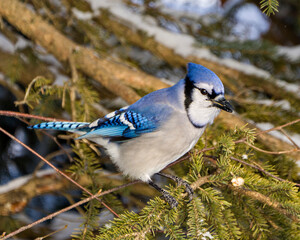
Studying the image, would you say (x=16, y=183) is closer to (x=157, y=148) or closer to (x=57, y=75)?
(x=57, y=75)

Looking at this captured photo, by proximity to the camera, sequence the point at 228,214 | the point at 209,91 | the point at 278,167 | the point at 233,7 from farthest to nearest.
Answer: the point at 233,7
the point at 278,167
the point at 209,91
the point at 228,214

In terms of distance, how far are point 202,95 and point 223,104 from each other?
0.35 ft

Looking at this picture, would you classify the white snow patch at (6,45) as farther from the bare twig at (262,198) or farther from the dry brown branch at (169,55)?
the bare twig at (262,198)

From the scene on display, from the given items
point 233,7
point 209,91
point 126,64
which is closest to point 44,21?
point 126,64

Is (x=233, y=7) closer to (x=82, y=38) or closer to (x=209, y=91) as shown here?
(x=82, y=38)

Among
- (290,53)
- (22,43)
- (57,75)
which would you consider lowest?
(57,75)

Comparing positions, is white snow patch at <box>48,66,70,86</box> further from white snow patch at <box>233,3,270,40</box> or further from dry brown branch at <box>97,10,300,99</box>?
white snow patch at <box>233,3,270,40</box>

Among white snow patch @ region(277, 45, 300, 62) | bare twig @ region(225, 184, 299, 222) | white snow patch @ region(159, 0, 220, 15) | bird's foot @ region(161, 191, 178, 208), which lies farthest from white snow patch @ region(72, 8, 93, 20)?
bare twig @ region(225, 184, 299, 222)

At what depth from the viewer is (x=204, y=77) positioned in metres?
1.42

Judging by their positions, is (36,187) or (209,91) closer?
(209,91)

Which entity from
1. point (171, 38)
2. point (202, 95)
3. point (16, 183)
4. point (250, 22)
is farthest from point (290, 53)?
point (16, 183)

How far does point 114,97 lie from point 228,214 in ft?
4.30

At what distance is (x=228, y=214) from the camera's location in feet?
4.15

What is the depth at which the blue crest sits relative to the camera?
141 centimetres
